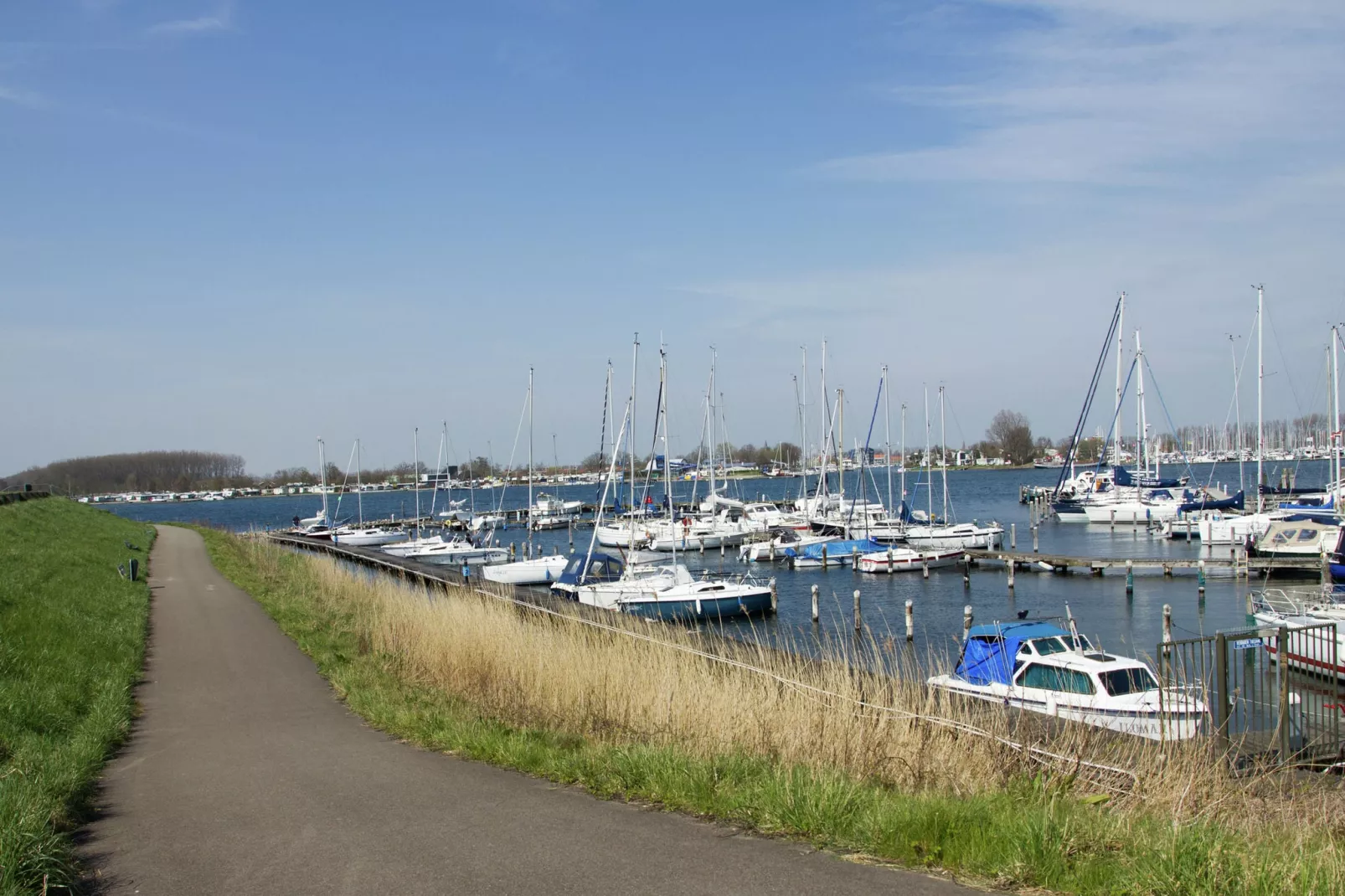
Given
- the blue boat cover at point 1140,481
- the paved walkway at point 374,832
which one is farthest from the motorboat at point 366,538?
the paved walkway at point 374,832

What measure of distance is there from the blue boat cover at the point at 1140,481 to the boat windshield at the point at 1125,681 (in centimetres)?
7494

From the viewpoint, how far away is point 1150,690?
20.5 meters

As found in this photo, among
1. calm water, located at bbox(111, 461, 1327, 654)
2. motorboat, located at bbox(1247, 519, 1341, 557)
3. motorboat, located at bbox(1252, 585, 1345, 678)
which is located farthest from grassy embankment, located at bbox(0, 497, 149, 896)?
motorboat, located at bbox(1247, 519, 1341, 557)

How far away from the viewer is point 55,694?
13578 millimetres

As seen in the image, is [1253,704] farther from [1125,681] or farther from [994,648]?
[994,648]

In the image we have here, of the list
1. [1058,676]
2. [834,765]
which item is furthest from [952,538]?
[834,765]

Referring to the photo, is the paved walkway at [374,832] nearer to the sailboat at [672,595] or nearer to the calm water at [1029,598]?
the calm water at [1029,598]

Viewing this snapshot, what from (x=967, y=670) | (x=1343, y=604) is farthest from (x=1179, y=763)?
(x=1343, y=604)

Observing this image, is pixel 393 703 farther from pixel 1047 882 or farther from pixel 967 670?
pixel 967 670

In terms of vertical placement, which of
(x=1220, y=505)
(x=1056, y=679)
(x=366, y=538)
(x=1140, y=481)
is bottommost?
(x=366, y=538)

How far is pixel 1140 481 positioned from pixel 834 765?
88.1m

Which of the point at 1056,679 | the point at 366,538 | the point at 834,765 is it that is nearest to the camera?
the point at 834,765

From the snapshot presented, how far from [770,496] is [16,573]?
13050 cm

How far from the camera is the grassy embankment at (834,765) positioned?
6.94 m
